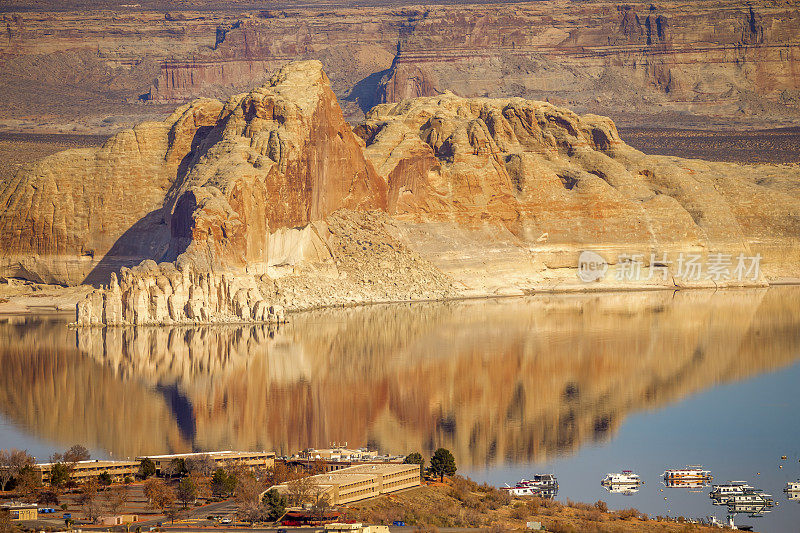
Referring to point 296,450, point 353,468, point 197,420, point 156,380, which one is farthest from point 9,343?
point 353,468

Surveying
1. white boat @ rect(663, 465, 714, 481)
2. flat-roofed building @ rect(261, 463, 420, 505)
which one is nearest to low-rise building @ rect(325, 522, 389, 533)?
flat-roofed building @ rect(261, 463, 420, 505)

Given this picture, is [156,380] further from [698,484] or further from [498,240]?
[498,240]

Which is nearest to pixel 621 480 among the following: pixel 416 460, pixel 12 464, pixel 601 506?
pixel 601 506

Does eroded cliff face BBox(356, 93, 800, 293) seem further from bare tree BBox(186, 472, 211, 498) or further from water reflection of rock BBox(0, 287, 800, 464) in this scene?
bare tree BBox(186, 472, 211, 498)

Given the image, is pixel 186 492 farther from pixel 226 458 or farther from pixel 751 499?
pixel 751 499

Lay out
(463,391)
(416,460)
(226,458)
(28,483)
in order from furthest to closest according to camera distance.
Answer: (463,391)
(226,458)
(416,460)
(28,483)
